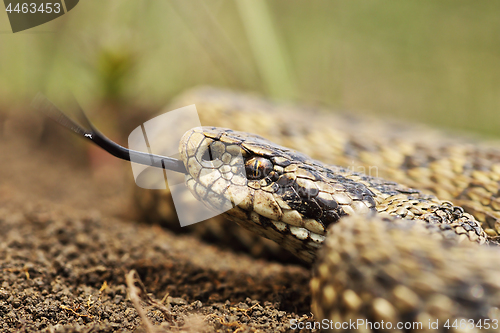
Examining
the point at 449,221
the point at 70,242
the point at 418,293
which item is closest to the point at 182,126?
the point at 70,242

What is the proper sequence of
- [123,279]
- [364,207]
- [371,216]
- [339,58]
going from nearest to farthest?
1. [371,216]
2. [364,207]
3. [123,279]
4. [339,58]

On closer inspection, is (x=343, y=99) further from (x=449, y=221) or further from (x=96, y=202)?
(x=449, y=221)

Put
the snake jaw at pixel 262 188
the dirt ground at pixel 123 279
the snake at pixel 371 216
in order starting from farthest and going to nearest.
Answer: the snake jaw at pixel 262 188 → the dirt ground at pixel 123 279 → the snake at pixel 371 216

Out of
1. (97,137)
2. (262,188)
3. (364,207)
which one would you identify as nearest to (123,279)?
(97,137)

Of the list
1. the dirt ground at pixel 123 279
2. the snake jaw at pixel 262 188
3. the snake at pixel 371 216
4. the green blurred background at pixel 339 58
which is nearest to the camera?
the snake at pixel 371 216

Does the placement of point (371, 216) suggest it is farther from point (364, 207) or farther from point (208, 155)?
point (208, 155)

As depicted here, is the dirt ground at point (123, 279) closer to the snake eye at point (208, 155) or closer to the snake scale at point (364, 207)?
the snake scale at point (364, 207)

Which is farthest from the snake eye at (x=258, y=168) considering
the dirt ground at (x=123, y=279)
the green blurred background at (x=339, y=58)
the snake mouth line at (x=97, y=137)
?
the green blurred background at (x=339, y=58)
